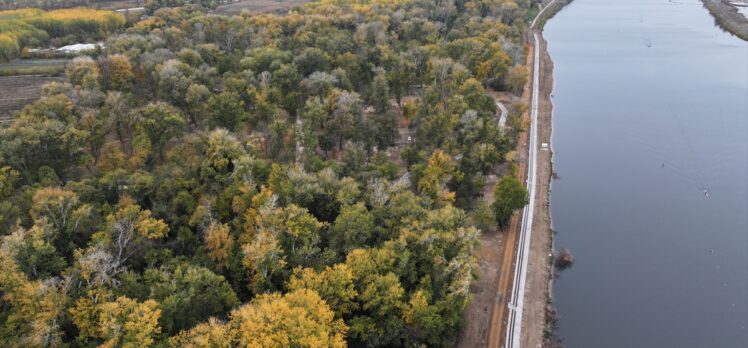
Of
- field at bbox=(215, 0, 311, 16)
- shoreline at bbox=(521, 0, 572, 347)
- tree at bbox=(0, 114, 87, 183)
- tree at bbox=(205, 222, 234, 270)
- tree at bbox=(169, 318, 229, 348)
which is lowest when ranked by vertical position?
shoreline at bbox=(521, 0, 572, 347)

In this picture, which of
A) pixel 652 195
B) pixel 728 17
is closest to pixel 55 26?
pixel 652 195

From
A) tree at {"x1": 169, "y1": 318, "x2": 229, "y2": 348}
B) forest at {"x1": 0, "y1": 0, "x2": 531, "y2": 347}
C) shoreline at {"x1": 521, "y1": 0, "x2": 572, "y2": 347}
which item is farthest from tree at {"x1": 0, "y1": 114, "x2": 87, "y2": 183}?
shoreline at {"x1": 521, "y1": 0, "x2": 572, "y2": 347}

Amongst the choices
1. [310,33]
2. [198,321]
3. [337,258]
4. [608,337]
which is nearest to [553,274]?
[608,337]

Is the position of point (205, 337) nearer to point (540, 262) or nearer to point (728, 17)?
point (540, 262)

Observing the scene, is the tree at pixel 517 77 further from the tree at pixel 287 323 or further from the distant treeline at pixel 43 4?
the distant treeline at pixel 43 4

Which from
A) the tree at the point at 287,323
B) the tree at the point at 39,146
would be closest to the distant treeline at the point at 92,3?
the tree at the point at 39,146

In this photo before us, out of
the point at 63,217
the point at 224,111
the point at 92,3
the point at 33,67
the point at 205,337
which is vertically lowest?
the point at 205,337

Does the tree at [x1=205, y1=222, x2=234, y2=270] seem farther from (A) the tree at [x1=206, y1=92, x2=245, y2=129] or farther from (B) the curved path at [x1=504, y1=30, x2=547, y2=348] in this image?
(A) the tree at [x1=206, y1=92, x2=245, y2=129]
